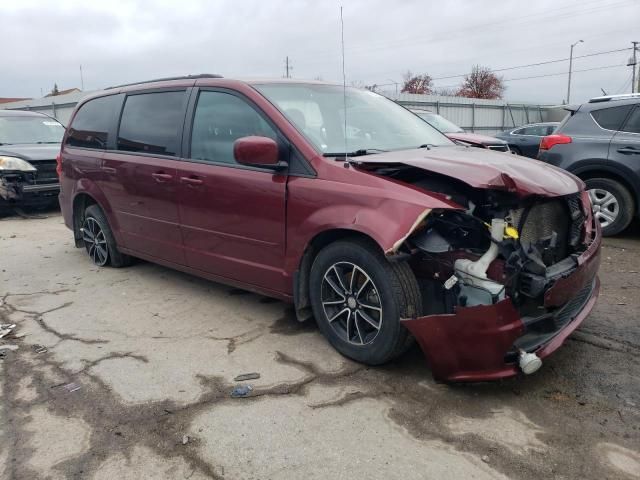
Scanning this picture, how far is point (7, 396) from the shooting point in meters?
3.14

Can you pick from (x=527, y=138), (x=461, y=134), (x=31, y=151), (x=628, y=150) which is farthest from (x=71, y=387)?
(x=527, y=138)

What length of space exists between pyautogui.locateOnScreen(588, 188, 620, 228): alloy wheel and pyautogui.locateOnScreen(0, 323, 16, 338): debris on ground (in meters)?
6.26

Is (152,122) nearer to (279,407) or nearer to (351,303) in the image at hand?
(351,303)

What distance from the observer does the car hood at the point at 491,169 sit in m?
2.88

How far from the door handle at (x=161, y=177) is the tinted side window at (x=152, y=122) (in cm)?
18

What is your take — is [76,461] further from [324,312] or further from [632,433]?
[632,433]

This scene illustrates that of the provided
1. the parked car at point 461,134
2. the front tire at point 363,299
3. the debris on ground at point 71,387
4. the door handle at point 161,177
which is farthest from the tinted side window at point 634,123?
the debris on ground at point 71,387

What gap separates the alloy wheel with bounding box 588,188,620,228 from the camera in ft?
21.3

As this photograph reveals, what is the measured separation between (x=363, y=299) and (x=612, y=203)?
4704 mm

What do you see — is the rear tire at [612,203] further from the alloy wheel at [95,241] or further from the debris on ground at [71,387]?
the debris on ground at [71,387]

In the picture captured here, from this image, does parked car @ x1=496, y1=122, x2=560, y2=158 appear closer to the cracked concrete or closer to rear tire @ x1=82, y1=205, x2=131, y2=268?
the cracked concrete

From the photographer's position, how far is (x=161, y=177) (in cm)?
441

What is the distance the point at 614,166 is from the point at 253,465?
5773 mm

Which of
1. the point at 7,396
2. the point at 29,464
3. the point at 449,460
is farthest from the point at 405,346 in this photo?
the point at 7,396
